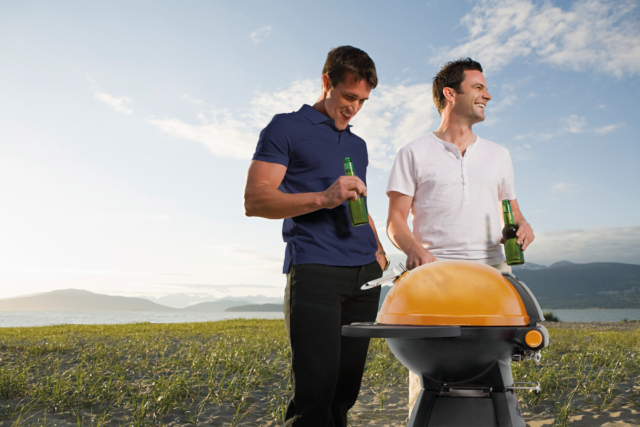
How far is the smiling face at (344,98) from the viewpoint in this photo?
7.16ft

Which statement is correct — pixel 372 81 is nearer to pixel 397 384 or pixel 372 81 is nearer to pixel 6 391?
pixel 397 384

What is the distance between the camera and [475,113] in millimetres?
2584

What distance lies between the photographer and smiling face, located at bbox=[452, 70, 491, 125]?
2582 mm

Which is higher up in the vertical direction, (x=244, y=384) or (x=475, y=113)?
→ (x=475, y=113)

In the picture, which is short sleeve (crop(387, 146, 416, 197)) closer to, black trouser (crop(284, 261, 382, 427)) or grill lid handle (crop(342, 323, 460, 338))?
black trouser (crop(284, 261, 382, 427))

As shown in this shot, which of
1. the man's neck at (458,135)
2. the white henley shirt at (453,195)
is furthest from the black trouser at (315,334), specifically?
the man's neck at (458,135)

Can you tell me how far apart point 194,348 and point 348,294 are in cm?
482

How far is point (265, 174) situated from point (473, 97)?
131cm

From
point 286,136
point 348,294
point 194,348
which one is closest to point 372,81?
point 286,136

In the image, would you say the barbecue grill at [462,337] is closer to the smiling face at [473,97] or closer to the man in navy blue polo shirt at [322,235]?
the man in navy blue polo shirt at [322,235]

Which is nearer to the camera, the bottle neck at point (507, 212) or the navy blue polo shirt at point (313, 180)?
the navy blue polo shirt at point (313, 180)

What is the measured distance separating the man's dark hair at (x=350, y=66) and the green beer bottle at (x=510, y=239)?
1078 millimetres

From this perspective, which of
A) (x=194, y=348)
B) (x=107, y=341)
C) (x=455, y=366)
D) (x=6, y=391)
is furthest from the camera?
(x=107, y=341)

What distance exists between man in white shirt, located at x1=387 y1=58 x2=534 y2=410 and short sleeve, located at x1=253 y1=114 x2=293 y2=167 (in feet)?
2.30
